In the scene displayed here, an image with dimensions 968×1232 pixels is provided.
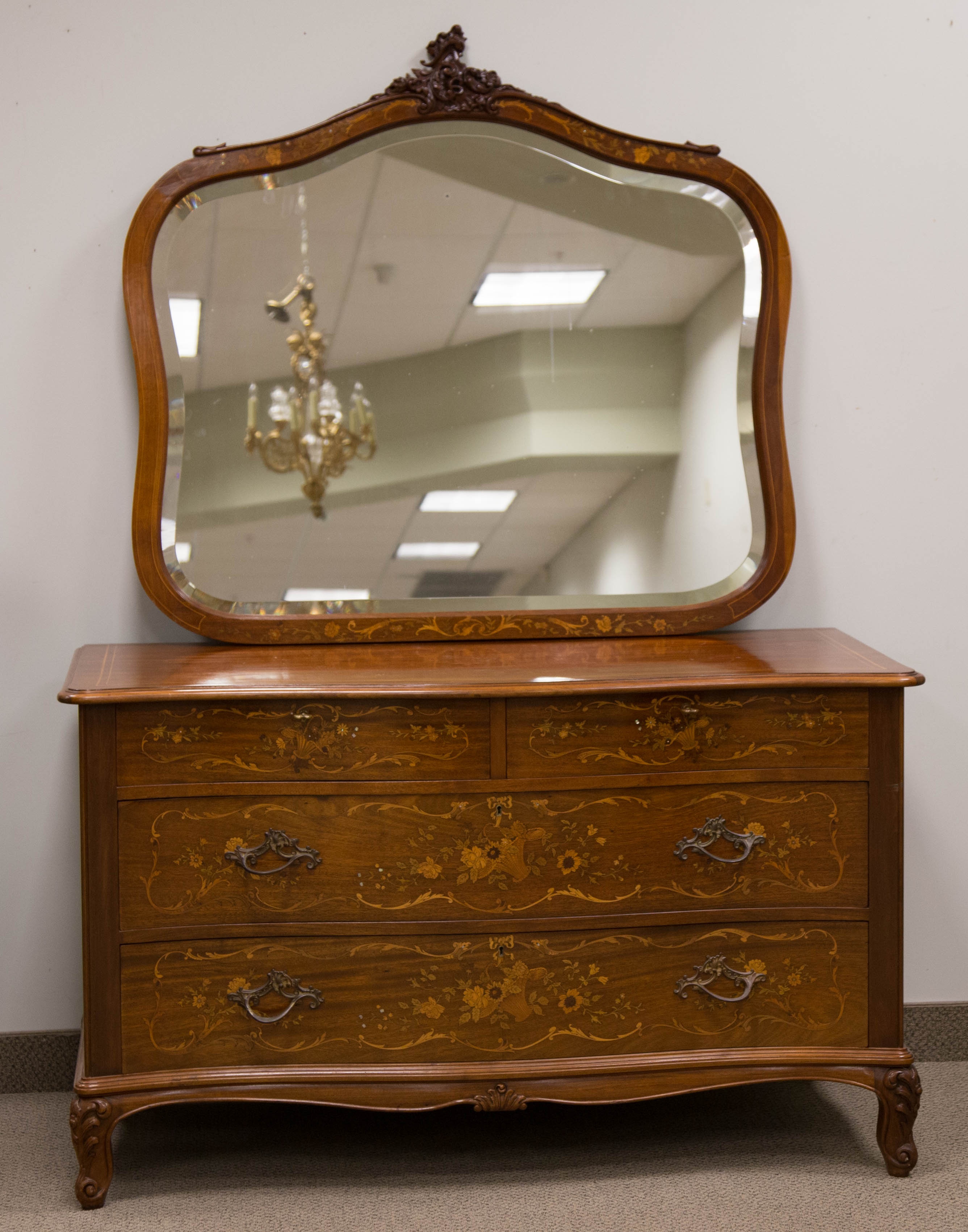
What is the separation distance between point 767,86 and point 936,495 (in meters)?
0.96

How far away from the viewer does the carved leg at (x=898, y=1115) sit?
6.26ft

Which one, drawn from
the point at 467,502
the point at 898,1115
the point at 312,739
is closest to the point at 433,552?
the point at 467,502

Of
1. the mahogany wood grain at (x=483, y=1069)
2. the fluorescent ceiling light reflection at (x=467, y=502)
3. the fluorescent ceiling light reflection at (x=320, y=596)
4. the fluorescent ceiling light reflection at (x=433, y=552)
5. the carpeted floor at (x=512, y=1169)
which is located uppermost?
the fluorescent ceiling light reflection at (x=467, y=502)

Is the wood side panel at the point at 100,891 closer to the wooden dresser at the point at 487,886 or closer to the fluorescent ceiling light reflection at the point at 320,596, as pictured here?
the wooden dresser at the point at 487,886

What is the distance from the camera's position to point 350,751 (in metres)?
1.82

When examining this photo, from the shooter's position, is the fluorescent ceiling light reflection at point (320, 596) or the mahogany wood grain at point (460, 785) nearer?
the mahogany wood grain at point (460, 785)

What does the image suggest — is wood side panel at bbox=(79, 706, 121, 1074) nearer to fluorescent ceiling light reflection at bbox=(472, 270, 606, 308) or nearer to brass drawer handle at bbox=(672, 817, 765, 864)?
brass drawer handle at bbox=(672, 817, 765, 864)

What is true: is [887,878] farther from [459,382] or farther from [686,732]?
[459,382]

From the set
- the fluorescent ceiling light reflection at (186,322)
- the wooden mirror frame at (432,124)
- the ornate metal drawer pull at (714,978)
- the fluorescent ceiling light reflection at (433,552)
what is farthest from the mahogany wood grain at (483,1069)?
the fluorescent ceiling light reflection at (186,322)

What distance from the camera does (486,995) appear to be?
6.12 ft

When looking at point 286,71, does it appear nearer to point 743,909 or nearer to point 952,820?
point 743,909

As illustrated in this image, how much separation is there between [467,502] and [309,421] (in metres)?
0.37

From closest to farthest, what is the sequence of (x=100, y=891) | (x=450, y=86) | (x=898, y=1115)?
(x=100, y=891) < (x=898, y=1115) < (x=450, y=86)

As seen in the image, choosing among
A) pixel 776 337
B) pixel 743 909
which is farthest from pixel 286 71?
pixel 743 909
